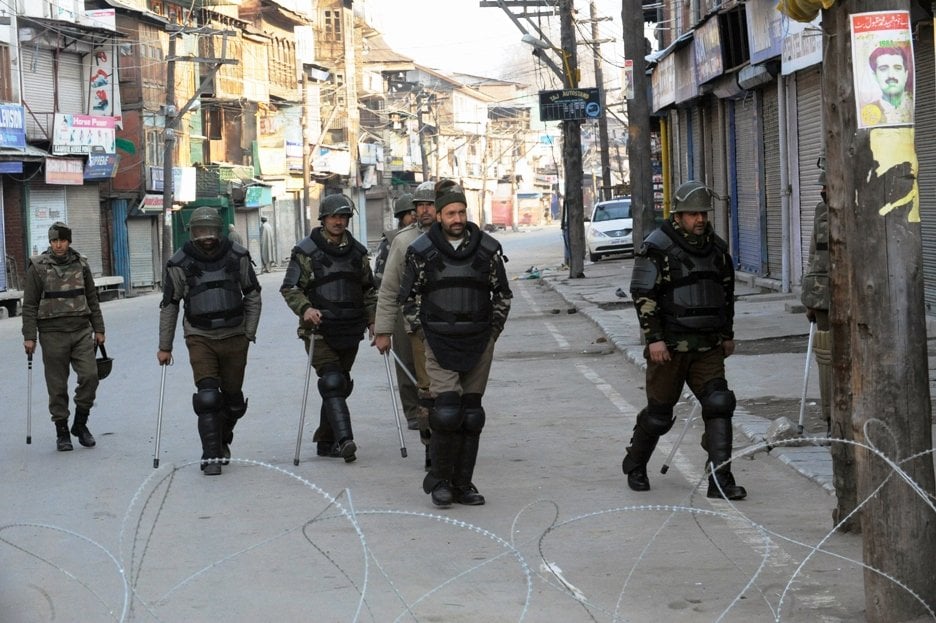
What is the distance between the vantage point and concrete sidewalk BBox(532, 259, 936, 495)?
9312 mm

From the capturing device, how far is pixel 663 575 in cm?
627

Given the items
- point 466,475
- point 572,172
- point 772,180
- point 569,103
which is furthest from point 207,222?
Result: point 572,172

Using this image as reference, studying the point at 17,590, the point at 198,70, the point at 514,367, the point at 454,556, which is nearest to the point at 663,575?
the point at 454,556

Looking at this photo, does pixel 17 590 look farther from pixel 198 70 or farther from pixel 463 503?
pixel 198 70

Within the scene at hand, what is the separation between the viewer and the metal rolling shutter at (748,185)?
2522 cm

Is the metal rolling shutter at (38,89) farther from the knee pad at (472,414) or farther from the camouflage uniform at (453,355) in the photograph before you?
the knee pad at (472,414)

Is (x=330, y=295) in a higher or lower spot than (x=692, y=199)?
lower

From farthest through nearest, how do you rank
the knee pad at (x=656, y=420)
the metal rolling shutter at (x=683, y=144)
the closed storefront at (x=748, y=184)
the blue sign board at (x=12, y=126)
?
the blue sign board at (x=12, y=126) < the metal rolling shutter at (x=683, y=144) < the closed storefront at (x=748, y=184) < the knee pad at (x=656, y=420)

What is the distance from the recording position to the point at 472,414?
814cm

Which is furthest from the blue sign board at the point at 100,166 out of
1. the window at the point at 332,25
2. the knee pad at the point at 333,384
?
the window at the point at 332,25

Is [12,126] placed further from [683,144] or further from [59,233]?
[59,233]

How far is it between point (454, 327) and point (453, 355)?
0.16 metres

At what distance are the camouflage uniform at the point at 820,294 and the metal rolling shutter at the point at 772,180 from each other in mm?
13682

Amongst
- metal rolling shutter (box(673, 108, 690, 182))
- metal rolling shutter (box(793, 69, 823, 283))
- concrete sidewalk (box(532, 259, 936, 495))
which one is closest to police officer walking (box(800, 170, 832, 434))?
concrete sidewalk (box(532, 259, 936, 495))
